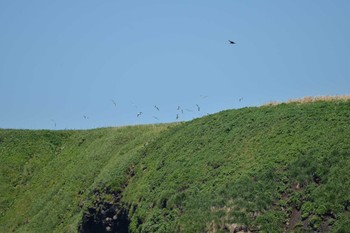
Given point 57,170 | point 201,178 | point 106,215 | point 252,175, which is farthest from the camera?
point 57,170

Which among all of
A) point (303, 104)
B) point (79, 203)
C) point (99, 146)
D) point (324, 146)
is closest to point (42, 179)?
point (99, 146)

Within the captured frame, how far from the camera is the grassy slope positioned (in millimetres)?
71412

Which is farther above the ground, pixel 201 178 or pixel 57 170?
pixel 57 170

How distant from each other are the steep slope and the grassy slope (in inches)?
308

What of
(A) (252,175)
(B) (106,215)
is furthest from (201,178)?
(B) (106,215)

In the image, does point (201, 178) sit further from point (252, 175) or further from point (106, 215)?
point (106, 215)

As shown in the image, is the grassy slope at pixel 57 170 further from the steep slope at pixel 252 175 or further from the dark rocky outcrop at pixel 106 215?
the steep slope at pixel 252 175

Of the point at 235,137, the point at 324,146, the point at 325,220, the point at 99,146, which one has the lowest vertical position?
the point at 325,220

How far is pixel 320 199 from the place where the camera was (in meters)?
42.2

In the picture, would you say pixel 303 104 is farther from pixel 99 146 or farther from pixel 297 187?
pixel 99 146

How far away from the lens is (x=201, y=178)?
56.1 meters

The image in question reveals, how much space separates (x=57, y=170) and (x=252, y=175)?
41.6 m

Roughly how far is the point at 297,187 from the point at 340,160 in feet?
12.1

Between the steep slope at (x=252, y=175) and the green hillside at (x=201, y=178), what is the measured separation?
0.09 meters
